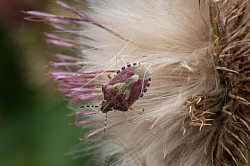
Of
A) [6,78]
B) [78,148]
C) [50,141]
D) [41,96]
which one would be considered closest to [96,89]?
[78,148]

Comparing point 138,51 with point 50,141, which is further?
point 50,141

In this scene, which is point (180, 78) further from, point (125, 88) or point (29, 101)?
point (29, 101)

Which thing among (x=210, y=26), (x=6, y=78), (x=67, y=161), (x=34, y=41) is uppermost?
(x=210, y=26)

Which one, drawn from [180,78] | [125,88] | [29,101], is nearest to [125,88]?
[125,88]

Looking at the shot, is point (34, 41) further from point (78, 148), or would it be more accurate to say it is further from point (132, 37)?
point (132, 37)

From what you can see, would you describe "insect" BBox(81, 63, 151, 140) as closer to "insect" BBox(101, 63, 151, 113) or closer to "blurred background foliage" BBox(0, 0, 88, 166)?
"insect" BBox(101, 63, 151, 113)

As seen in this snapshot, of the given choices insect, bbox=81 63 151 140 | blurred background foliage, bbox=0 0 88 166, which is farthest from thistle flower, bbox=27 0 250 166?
blurred background foliage, bbox=0 0 88 166
